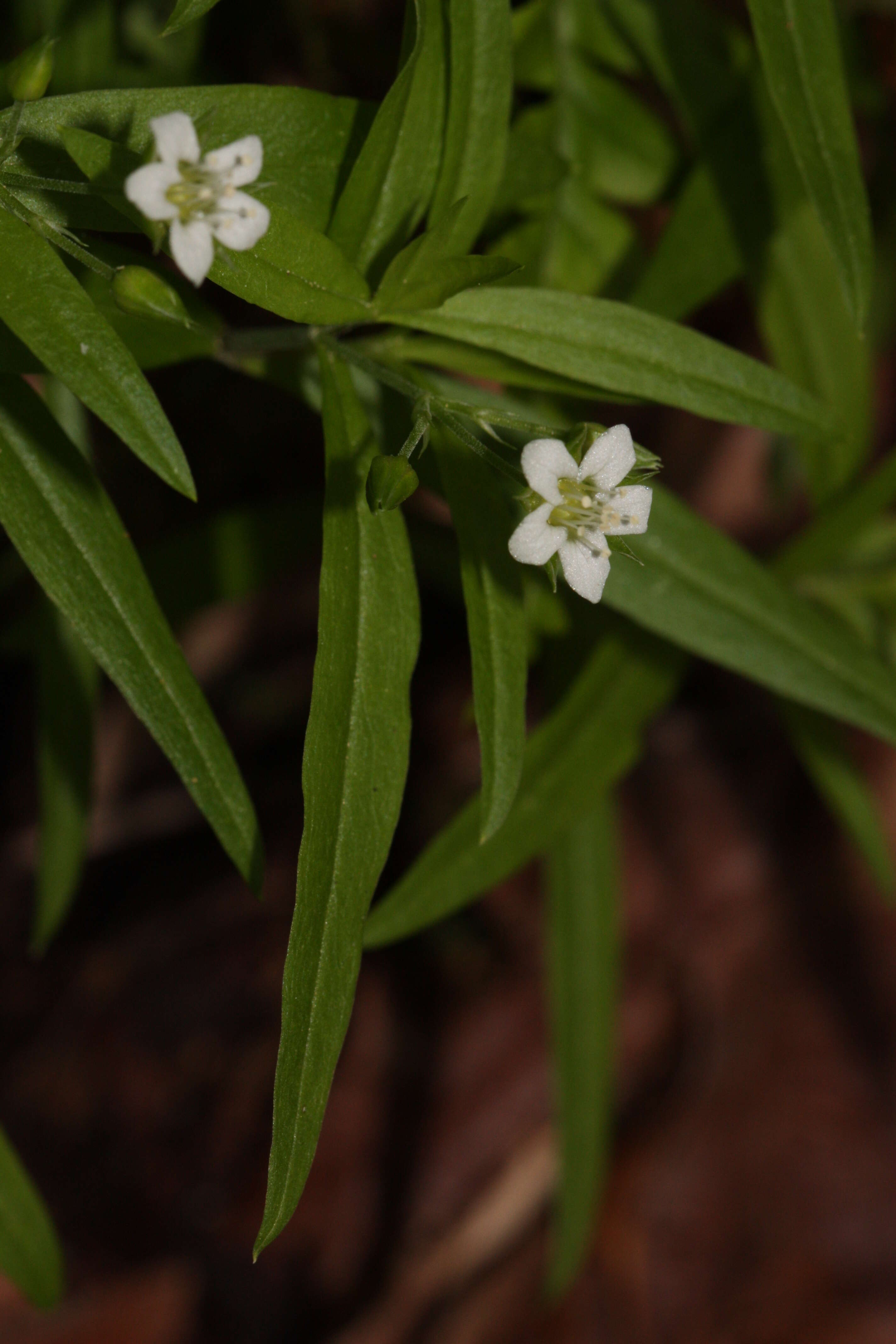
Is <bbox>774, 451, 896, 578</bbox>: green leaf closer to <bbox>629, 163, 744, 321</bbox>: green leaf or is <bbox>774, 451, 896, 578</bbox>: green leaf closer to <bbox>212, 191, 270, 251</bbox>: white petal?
<bbox>629, 163, 744, 321</bbox>: green leaf

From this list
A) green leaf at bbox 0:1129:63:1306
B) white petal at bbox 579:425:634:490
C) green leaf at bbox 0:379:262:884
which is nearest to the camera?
white petal at bbox 579:425:634:490

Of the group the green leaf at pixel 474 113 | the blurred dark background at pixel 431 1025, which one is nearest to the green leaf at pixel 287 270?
the green leaf at pixel 474 113

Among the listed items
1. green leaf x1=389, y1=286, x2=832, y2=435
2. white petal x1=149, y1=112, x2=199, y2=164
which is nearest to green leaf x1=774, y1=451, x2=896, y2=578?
green leaf x1=389, y1=286, x2=832, y2=435

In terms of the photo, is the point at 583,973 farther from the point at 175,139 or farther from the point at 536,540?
the point at 175,139

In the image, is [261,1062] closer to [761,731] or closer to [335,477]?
[761,731]

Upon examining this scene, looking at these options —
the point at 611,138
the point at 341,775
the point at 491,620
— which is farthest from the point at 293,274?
the point at 611,138
